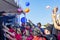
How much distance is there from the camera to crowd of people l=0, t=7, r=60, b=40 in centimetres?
377

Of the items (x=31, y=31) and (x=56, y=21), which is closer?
(x=56, y=21)

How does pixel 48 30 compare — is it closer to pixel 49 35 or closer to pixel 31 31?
pixel 49 35

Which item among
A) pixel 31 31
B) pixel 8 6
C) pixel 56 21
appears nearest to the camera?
pixel 56 21

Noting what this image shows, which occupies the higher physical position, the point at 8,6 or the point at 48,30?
the point at 8,6

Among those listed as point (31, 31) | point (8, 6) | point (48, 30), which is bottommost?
point (31, 31)

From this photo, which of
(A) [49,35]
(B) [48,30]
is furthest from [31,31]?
(A) [49,35]

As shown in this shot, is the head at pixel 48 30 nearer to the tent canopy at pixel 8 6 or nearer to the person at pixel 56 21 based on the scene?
the person at pixel 56 21

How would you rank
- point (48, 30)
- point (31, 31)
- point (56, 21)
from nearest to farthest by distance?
point (56, 21)
point (48, 30)
point (31, 31)

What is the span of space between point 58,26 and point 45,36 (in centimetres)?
35

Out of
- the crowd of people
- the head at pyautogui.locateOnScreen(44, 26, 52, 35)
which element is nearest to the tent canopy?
the crowd of people

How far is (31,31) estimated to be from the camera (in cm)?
574

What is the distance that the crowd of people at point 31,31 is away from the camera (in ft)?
12.4

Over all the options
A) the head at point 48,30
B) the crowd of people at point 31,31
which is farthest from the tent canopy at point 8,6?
the head at point 48,30

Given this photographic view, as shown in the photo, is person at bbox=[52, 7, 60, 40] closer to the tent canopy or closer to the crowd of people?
the crowd of people
